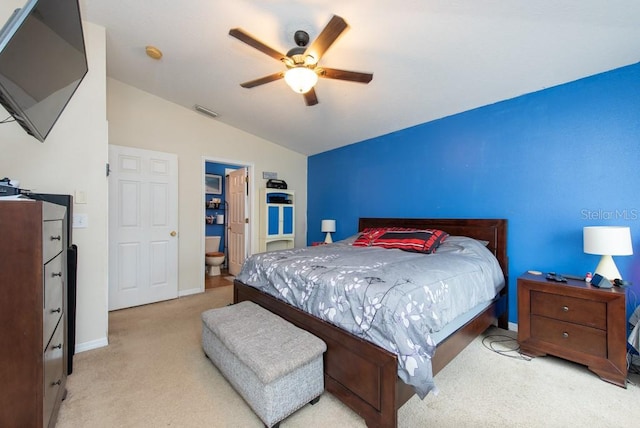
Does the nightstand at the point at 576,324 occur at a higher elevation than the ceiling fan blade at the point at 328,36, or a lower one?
lower

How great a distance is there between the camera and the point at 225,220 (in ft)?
19.0

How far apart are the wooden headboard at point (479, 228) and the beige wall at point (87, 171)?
3308 mm

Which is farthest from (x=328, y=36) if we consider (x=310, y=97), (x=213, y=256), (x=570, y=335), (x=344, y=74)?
(x=213, y=256)

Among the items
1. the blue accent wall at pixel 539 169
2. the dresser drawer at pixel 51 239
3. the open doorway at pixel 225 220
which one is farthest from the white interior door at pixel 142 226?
the blue accent wall at pixel 539 169

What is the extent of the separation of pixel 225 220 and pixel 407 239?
13.7ft

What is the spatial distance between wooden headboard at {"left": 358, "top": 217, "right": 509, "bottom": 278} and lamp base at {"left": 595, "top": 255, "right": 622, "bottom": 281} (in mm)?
744

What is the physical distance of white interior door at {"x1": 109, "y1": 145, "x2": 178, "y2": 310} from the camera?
10.6 feet

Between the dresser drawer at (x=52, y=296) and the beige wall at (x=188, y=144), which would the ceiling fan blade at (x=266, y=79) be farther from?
the beige wall at (x=188, y=144)

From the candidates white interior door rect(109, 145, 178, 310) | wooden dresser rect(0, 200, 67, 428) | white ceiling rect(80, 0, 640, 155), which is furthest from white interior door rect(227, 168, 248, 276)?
wooden dresser rect(0, 200, 67, 428)

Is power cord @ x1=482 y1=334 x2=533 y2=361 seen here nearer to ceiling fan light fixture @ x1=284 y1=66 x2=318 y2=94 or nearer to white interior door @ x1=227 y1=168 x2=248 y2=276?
ceiling fan light fixture @ x1=284 y1=66 x2=318 y2=94

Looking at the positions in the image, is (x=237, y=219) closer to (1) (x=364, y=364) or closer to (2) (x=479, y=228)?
(2) (x=479, y=228)

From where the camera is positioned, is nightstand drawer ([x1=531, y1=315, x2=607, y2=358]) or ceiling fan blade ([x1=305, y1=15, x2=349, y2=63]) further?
nightstand drawer ([x1=531, y1=315, x2=607, y2=358])

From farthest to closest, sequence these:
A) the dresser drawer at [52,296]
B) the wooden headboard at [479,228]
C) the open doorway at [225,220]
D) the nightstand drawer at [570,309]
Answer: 1. the open doorway at [225,220]
2. the wooden headboard at [479,228]
3. the nightstand drawer at [570,309]
4. the dresser drawer at [52,296]

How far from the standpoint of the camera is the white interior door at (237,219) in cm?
463
